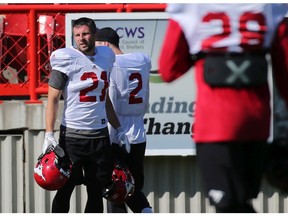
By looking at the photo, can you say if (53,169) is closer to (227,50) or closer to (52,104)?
(52,104)

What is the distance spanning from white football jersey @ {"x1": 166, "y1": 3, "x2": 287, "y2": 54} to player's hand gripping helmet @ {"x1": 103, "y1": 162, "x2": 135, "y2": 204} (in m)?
3.40

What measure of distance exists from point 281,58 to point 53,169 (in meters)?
3.20

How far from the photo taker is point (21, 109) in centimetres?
907

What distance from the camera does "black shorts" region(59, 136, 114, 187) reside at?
7.70 meters

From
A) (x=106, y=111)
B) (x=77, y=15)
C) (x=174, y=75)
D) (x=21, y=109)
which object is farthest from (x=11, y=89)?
(x=174, y=75)

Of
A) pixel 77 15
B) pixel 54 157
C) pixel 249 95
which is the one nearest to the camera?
pixel 249 95

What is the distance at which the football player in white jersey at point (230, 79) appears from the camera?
15.2 feet

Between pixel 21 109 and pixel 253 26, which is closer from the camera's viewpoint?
pixel 253 26

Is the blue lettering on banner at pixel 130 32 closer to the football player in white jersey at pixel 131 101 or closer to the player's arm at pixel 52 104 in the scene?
→ the football player in white jersey at pixel 131 101

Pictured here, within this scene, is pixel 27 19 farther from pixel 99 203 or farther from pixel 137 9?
pixel 99 203

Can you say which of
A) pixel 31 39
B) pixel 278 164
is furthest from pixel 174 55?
pixel 31 39

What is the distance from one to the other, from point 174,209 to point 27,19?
7.15 ft

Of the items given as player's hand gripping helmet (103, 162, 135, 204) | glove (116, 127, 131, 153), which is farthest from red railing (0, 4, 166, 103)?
player's hand gripping helmet (103, 162, 135, 204)

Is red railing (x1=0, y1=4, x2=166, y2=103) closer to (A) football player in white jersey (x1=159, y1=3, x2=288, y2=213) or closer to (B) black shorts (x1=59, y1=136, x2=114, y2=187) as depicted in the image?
(B) black shorts (x1=59, y1=136, x2=114, y2=187)
